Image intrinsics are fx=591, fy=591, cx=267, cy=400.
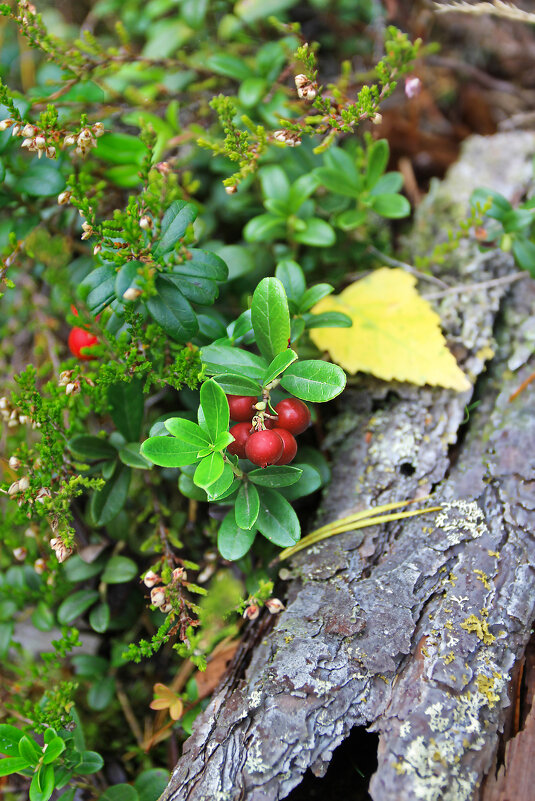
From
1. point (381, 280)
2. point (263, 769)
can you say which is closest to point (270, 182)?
point (381, 280)

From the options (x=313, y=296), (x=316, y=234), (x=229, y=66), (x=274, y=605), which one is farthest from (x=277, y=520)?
(x=229, y=66)

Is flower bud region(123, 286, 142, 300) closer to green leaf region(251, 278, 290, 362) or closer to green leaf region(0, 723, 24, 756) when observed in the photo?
green leaf region(251, 278, 290, 362)

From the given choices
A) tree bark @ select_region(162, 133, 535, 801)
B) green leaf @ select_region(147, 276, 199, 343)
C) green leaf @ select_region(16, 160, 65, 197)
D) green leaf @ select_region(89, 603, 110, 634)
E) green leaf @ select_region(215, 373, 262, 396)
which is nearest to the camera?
tree bark @ select_region(162, 133, 535, 801)

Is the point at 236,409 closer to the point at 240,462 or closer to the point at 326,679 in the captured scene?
the point at 240,462

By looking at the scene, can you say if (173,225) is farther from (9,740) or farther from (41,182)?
(9,740)

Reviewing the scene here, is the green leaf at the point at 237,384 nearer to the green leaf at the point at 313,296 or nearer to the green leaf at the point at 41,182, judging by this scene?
the green leaf at the point at 313,296

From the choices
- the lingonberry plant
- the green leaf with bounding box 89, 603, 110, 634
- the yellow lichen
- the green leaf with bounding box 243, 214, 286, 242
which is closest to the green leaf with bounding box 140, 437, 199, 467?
the lingonberry plant
